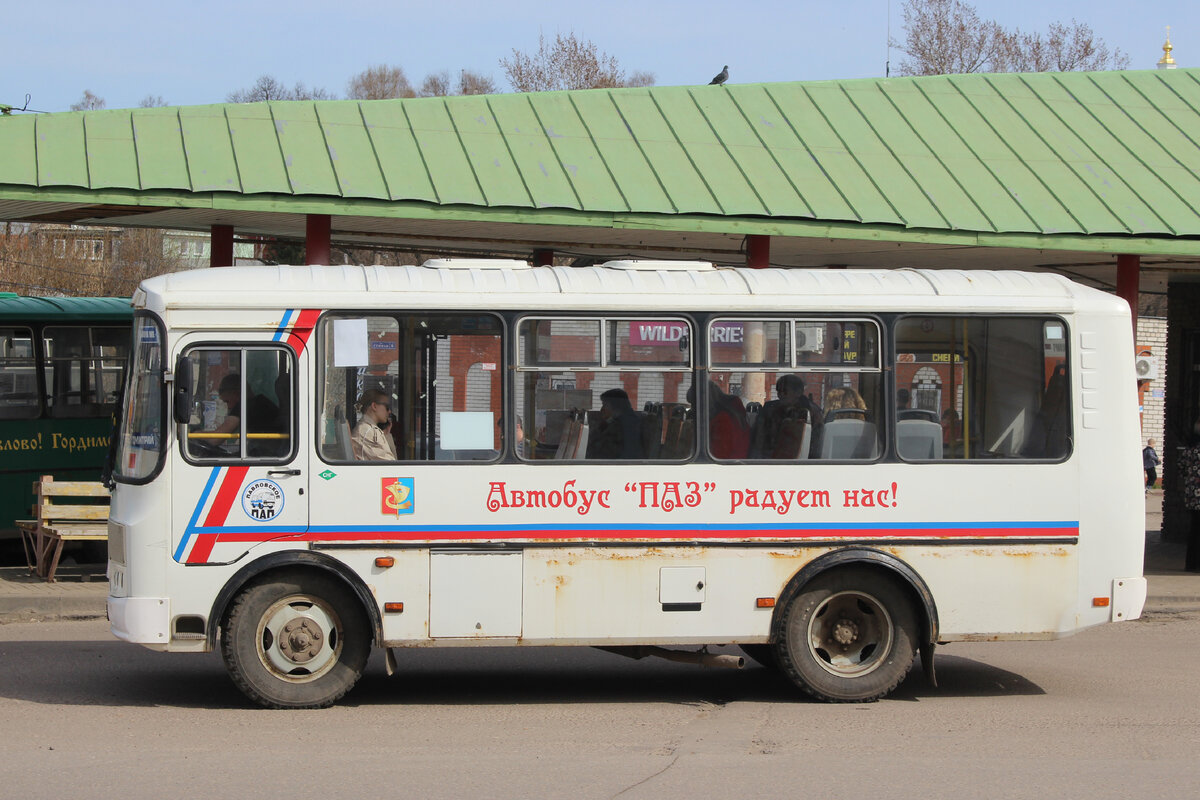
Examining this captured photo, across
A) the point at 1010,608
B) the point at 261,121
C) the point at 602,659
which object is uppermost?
the point at 261,121

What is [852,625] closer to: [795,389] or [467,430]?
[795,389]

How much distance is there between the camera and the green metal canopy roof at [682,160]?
12.8m

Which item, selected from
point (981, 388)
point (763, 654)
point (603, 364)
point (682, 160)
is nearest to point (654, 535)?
point (603, 364)

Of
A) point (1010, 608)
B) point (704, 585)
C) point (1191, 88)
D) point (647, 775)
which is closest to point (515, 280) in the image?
point (704, 585)

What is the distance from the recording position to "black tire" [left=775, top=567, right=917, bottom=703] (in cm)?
794

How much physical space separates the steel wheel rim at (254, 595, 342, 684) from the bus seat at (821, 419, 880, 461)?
10.7 feet

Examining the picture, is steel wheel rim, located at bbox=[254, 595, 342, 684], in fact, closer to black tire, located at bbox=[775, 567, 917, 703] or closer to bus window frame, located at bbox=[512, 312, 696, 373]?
bus window frame, located at bbox=[512, 312, 696, 373]

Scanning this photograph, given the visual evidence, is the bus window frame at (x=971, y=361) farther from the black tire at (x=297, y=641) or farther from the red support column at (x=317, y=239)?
the red support column at (x=317, y=239)

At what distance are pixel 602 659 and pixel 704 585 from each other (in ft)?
7.12

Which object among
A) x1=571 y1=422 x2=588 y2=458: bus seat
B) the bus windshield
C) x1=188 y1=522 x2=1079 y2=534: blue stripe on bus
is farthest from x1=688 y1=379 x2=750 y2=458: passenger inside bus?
the bus windshield

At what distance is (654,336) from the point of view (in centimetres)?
795

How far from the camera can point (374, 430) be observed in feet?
25.2

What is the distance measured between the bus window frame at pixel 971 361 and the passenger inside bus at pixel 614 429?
5.49ft

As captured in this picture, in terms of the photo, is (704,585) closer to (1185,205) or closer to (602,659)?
(602,659)
